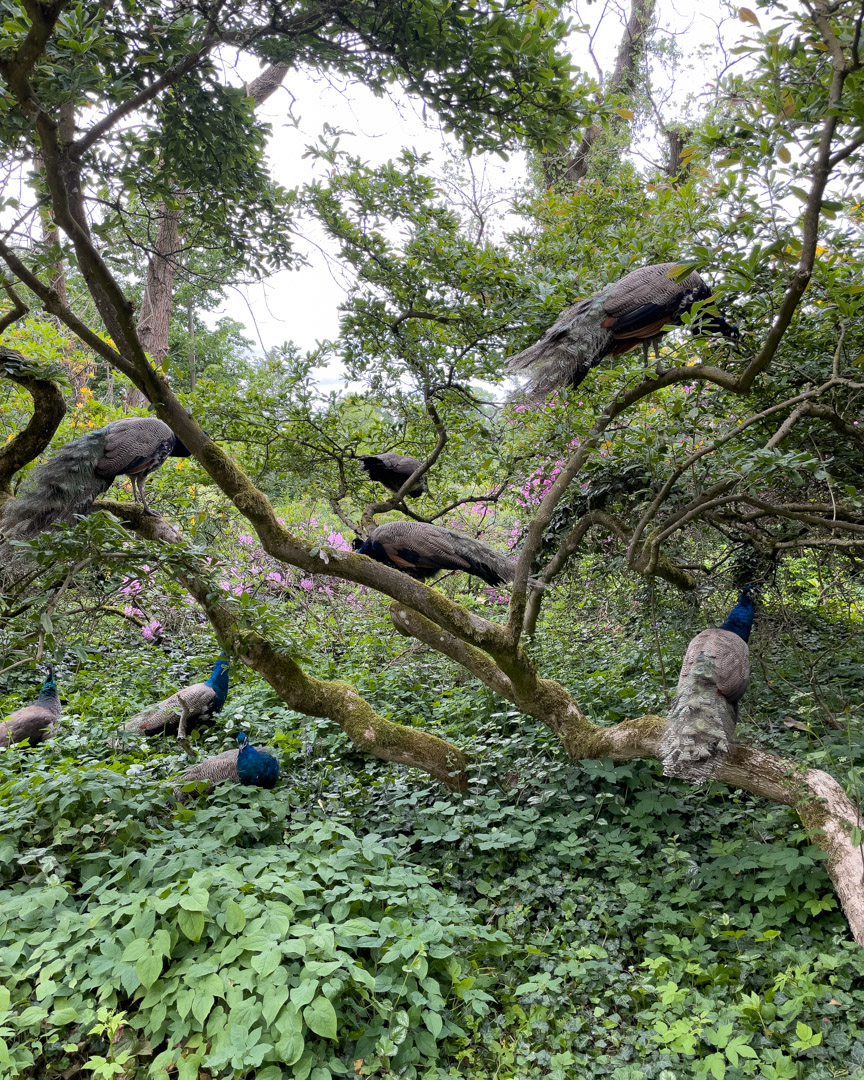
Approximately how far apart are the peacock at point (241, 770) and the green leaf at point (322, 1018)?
5.42 feet

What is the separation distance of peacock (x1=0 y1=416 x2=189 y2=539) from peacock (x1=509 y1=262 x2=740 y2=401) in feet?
8.26

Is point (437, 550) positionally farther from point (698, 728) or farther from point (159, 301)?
point (159, 301)

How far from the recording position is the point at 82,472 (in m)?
3.60

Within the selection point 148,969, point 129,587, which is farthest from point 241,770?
point 129,587

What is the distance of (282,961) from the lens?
2213mm

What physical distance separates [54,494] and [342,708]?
80.7 inches

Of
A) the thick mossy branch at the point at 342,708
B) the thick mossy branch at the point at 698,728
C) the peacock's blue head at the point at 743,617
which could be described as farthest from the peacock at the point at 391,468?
the thick mossy branch at the point at 698,728

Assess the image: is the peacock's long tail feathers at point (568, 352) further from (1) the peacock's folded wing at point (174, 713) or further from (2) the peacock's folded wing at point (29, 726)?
(2) the peacock's folded wing at point (29, 726)

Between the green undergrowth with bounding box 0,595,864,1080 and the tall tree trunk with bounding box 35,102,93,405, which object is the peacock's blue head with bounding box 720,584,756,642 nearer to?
the green undergrowth with bounding box 0,595,864,1080

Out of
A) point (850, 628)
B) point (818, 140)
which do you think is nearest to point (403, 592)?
A: point (818, 140)

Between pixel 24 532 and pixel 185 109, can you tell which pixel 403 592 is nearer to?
pixel 24 532

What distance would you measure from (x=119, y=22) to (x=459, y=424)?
299 cm

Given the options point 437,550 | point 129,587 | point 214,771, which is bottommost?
point 214,771

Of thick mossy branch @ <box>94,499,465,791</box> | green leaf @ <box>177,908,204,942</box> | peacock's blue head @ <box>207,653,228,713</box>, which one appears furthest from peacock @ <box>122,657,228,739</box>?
green leaf @ <box>177,908,204,942</box>
